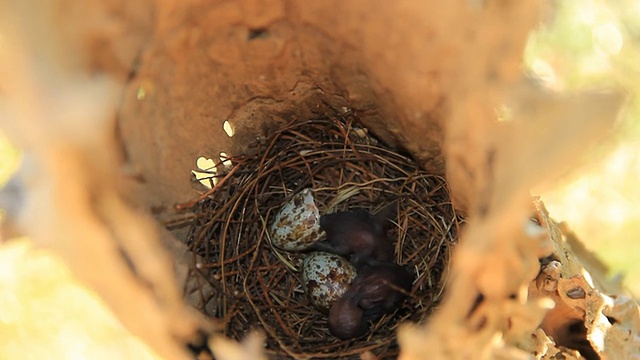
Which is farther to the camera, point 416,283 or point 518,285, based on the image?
point 416,283

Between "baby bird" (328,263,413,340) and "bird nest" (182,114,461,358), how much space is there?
24mm

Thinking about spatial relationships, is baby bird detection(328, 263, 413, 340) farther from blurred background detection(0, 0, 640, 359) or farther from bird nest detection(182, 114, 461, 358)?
blurred background detection(0, 0, 640, 359)

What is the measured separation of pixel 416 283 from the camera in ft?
4.51

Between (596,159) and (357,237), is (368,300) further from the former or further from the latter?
(596,159)

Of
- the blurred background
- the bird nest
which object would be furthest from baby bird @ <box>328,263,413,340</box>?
the blurred background

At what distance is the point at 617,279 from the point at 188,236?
1.03 meters

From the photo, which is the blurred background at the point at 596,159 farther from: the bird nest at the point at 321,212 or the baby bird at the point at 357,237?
the baby bird at the point at 357,237

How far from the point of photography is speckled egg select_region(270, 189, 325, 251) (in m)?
1.42

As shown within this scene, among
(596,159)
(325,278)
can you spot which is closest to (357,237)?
(325,278)

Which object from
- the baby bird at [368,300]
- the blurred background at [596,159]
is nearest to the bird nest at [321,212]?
the baby bird at [368,300]

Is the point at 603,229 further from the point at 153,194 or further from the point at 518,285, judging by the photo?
the point at 153,194

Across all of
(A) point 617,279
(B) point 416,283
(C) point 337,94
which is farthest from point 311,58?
(A) point 617,279

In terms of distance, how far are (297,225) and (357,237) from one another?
140 mm

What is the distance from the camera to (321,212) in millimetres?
→ 1515
